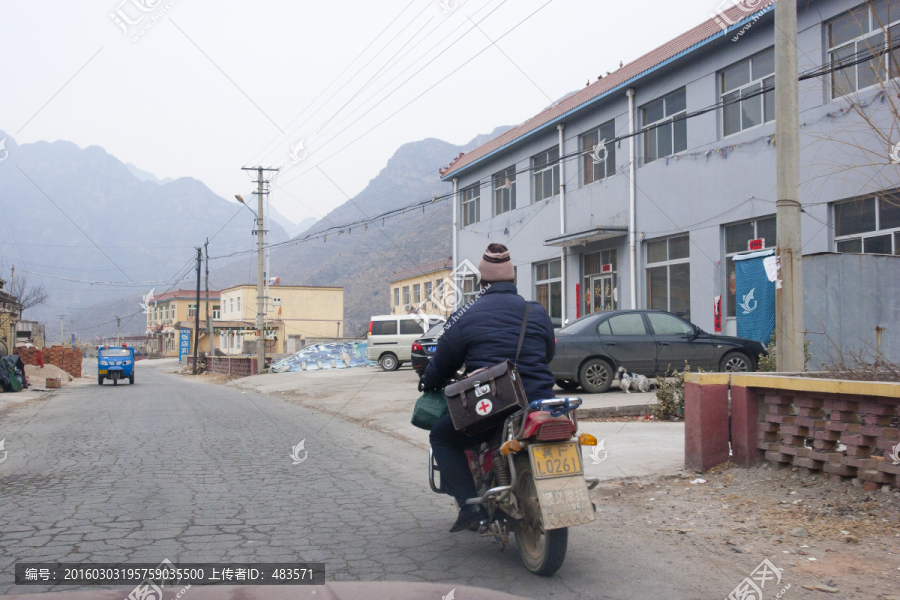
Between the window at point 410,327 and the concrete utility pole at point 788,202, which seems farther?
the window at point 410,327

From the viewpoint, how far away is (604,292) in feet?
66.7

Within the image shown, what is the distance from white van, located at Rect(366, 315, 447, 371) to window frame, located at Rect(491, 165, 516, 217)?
522cm

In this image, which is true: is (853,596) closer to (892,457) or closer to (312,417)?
(892,457)

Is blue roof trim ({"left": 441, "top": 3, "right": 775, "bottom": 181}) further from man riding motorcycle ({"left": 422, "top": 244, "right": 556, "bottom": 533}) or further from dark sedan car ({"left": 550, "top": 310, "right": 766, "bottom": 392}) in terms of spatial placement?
man riding motorcycle ({"left": 422, "top": 244, "right": 556, "bottom": 533})

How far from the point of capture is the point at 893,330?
11.4 metres

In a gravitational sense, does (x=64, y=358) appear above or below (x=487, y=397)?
below

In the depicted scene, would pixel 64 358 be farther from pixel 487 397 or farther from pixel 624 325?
pixel 487 397

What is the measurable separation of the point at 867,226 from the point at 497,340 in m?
11.8

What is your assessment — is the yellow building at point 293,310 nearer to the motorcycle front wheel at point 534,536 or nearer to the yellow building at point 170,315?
the yellow building at point 170,315

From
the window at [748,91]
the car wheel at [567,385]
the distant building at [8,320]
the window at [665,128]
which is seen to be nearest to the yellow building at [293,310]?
the distant building at [8,320]

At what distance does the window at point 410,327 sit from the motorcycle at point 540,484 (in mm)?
24143

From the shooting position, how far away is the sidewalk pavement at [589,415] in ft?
23.0

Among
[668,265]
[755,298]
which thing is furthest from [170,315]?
[755,298]

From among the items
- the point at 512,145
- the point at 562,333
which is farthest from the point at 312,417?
the point at 512,145
